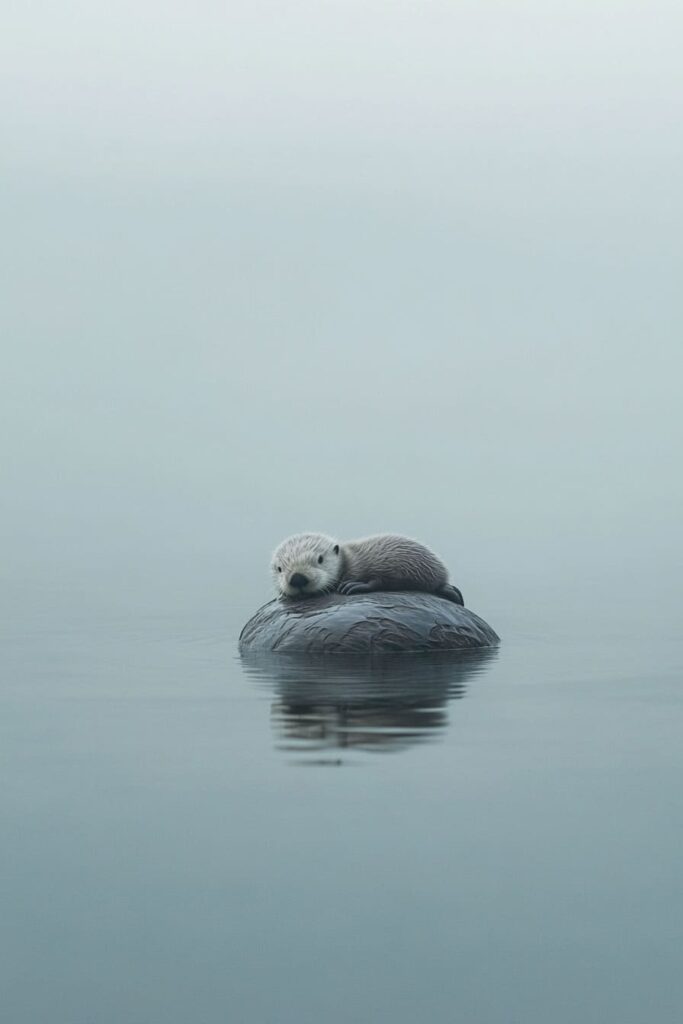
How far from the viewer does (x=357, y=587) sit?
A: 30.8 ft

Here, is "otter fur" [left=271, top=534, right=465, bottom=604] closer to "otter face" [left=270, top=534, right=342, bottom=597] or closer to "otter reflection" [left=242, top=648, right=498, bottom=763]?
"otter face" [left=270, top=534, right=342, bottom=597]

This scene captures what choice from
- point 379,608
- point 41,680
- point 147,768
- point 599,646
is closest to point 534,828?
point 147,768

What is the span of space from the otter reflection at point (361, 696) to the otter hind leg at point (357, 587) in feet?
2.28

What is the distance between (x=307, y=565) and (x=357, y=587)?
14.9 inches

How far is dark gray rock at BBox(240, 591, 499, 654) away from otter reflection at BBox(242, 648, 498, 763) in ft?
0.30

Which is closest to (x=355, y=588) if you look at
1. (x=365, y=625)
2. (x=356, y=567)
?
(x=356, y=567)

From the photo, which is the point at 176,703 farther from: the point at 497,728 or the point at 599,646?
the point at 599,646

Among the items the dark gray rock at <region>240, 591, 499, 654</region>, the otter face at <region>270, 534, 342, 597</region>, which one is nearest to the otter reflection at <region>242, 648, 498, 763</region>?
the dark gray rock at <region>240, 591, 499, 654</region>

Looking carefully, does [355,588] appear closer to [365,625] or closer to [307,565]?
[307,565]

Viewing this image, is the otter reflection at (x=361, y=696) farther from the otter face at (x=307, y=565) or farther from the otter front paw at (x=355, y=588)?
the otter front paw at (x=355, y=588)

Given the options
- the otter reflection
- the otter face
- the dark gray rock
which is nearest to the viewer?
the otter reflection

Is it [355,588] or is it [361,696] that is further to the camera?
[355,588]

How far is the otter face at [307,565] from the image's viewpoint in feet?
30.6

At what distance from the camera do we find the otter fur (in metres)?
9.37
